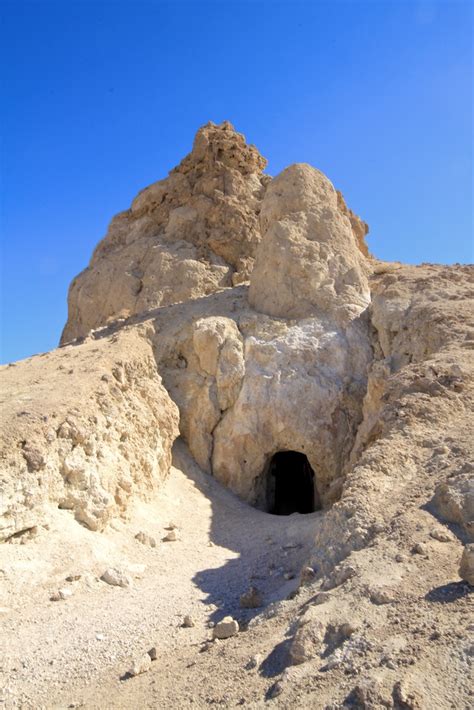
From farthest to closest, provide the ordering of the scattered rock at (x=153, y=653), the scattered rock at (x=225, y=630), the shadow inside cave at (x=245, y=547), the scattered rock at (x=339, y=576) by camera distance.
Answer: the shadow inside cave at (x=245, y=547) → the scattered rock at (x=225, y=630) → the scattered rock at (x=153, y=653) → the scattered rock at (x=339, y=576)

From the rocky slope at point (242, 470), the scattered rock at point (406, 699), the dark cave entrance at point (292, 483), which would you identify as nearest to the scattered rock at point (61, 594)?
the rocky slope at point (242, 470)

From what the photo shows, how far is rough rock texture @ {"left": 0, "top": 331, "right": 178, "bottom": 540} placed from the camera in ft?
30.6

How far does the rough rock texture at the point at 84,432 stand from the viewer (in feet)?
30.6

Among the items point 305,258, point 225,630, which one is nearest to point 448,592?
point 225,630

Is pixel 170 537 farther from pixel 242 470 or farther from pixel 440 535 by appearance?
pixel 440 535

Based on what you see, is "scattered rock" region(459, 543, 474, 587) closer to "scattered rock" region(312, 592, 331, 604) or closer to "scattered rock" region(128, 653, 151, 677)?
"scattered rock" region(312, 592, 331, 604)

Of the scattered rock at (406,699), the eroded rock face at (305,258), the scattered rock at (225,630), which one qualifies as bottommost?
the scattered rock at (225,630)

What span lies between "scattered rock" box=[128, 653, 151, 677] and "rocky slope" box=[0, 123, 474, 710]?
8 centimetres

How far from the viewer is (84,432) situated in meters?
10.7

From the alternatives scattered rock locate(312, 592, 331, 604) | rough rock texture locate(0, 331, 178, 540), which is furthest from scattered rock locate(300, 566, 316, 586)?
rough rock texture locate(0, 331, 178, 540)

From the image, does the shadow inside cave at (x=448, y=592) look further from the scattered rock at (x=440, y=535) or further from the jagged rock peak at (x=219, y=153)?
the jagged rock peak at (x=219, y=153)

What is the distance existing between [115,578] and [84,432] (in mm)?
2893

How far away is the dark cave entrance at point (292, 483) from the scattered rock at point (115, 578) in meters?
8.07

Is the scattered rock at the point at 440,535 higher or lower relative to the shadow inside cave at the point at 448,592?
higher
